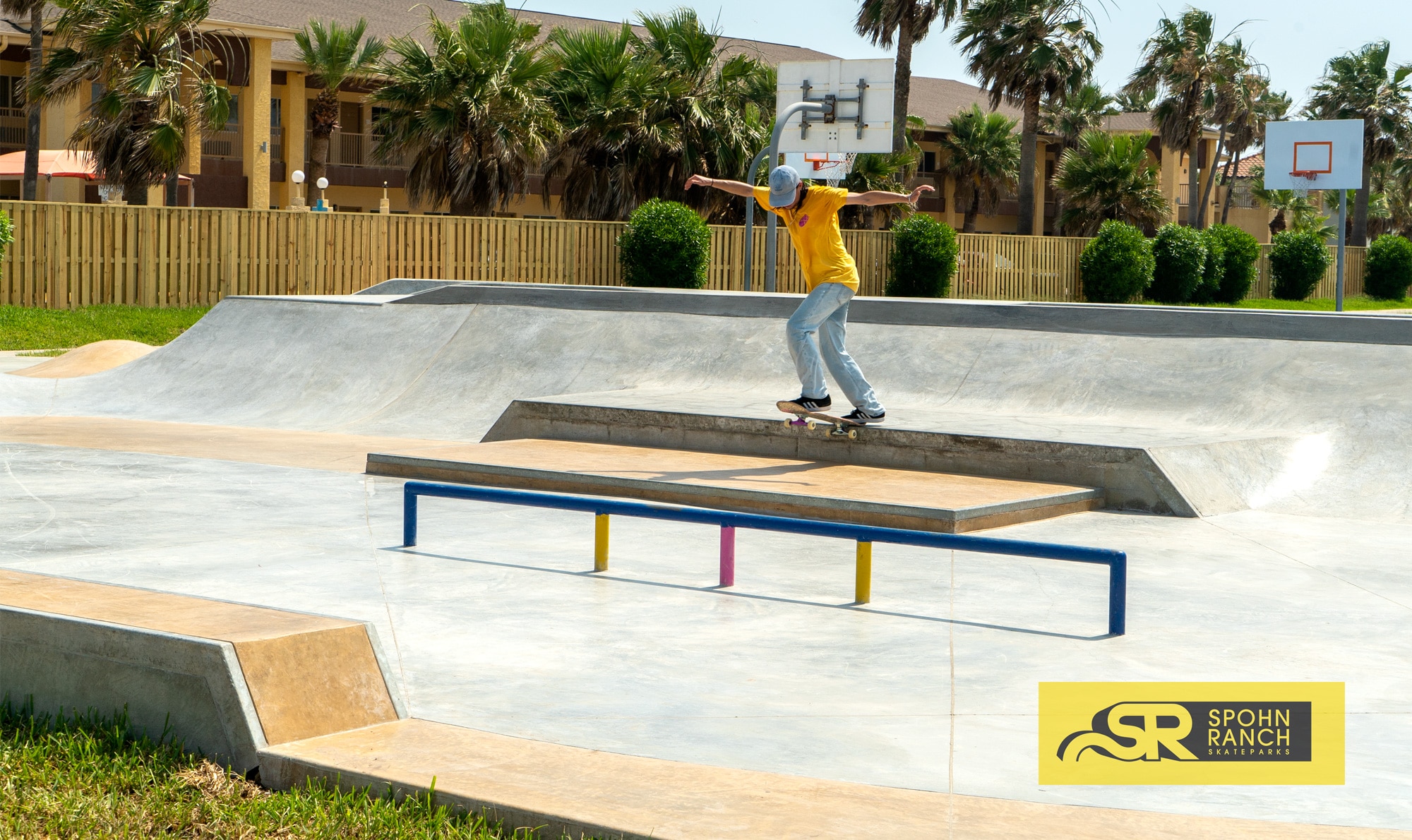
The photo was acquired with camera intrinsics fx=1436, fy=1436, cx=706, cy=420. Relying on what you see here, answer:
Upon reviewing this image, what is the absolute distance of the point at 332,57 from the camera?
113 feet

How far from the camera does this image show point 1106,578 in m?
6.70

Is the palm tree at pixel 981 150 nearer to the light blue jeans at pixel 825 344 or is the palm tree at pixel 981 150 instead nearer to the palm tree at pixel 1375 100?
the palm tree at pixel 1375 100

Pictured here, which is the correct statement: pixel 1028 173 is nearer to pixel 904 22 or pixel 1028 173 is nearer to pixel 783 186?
pixel 904 22

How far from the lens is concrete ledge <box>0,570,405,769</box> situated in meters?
3.79

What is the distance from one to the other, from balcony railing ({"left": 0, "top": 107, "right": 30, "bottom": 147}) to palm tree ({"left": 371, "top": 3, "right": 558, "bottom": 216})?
12374 mm

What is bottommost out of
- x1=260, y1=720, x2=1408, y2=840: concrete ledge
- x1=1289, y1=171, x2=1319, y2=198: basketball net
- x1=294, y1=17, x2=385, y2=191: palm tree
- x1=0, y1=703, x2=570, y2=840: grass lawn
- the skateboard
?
x1=0, y1=703, x2=570, y2=840: grass lawn

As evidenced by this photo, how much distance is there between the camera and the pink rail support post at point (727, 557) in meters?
6.27

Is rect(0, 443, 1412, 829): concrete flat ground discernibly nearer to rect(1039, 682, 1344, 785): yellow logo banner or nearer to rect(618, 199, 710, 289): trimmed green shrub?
rect(1039, 682, 1344, 785): yellow logo banner

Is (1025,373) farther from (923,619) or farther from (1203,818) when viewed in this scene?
(1203,818)

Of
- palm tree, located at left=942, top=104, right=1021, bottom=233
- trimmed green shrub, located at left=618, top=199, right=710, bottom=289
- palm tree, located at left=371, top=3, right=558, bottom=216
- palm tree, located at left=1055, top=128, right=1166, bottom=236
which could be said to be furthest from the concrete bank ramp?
palm tree, located at left=942, top=104, right=1021, bottom=233

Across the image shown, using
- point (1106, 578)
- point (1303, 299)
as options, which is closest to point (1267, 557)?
point (1106, 578)

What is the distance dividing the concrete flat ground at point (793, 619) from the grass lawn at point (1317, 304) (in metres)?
23.6

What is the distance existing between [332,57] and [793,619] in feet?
104

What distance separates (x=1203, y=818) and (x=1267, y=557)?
13.8ft
